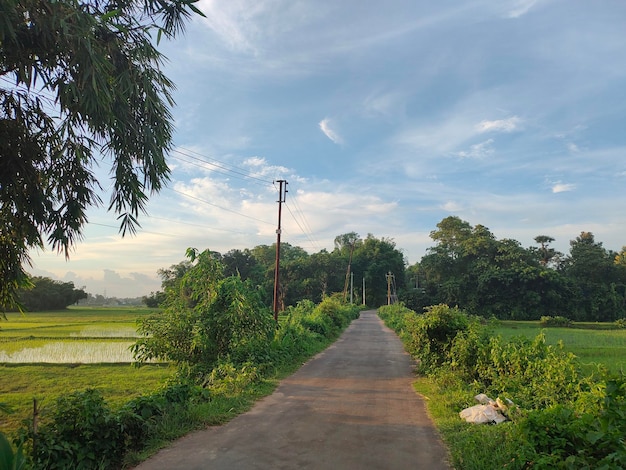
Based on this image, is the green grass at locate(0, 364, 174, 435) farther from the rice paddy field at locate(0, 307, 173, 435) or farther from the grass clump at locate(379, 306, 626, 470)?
the grass clump at locate(379, 306, 626, 470)

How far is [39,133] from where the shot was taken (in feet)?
18.6

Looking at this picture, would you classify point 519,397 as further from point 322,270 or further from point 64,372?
point 322,270

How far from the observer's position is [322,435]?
5621 millimetres

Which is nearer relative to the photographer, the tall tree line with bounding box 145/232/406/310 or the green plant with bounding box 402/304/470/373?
the green plant with bounding box 402/304/470/373

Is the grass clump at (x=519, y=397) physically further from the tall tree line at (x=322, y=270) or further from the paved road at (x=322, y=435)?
the tall tree line at (x=322, y=270)

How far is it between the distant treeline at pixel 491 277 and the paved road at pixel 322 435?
36156 millimetres

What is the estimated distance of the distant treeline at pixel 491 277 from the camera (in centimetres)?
4984

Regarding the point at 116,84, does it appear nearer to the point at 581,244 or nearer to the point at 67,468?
the point at 67,468

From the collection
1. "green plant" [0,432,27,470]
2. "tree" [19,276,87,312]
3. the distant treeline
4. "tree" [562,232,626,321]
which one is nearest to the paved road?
"green plant" [0,432,27,470]

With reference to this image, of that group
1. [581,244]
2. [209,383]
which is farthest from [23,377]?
[581,244]

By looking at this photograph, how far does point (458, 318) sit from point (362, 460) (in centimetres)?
696

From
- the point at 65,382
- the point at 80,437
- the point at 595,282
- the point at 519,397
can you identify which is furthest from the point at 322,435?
the point at 595,282

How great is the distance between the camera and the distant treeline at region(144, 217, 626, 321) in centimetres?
4984

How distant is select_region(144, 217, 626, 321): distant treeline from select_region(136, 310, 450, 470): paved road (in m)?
36.2
